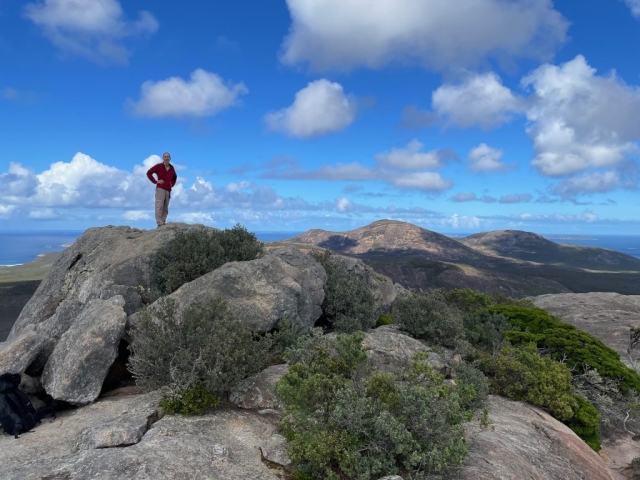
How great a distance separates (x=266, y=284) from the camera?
46.5 feet

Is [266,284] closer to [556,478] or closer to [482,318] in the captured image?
[556,478]

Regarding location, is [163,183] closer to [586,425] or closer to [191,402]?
[191,402]

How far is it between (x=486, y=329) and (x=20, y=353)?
1863 cm

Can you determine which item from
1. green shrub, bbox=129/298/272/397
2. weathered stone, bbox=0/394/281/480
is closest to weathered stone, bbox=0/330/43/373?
weathered stone, bbox=0/394/281/480

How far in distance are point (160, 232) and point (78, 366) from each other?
873 cm

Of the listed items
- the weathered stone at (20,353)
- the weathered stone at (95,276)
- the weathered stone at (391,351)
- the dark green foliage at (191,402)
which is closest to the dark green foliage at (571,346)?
the weathered stone at (391,351)

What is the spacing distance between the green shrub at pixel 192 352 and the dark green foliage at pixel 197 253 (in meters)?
4.73

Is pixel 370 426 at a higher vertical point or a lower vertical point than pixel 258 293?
lower

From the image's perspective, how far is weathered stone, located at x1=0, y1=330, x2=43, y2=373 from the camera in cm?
1114

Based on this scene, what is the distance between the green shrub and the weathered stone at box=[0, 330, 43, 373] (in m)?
2.80

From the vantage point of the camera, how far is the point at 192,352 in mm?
11062

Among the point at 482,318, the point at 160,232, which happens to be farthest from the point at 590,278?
the point at 160,232

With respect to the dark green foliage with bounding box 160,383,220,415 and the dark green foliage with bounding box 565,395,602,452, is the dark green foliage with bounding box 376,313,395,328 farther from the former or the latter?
the dark green foliage with bounding box 160,383,220,415

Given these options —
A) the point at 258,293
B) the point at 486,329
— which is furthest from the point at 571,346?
the point at 258,293
